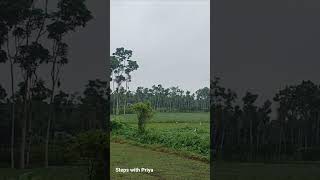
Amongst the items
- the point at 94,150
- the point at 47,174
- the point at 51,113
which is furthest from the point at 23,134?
the point at 94,150

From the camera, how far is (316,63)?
7.99 m

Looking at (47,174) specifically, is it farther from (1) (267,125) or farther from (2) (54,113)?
(1) (267,125)

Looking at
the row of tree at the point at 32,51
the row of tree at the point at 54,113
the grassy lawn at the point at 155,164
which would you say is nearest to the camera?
the grassy lawn at the point at 155,164

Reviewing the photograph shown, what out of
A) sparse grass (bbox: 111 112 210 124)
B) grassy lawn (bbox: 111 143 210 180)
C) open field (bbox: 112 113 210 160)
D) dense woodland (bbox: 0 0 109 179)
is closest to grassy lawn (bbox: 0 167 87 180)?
dense woodland (bbox: 0 0 109 179)

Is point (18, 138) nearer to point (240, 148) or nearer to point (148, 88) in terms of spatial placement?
point (148, 88)

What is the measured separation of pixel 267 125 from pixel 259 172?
0.74 metres

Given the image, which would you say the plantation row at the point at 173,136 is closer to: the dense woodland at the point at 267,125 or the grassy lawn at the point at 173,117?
the grassy lawn at the point at 173,117

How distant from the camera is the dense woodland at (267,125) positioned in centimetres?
784

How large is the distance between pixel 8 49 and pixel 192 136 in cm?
288

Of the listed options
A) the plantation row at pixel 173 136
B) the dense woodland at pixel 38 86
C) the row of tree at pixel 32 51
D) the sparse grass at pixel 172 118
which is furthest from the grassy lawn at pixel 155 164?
the row of tree at pixel 32 51

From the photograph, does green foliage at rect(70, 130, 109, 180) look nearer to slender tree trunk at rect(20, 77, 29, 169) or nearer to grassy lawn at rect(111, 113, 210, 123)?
grassy lawn at rect(111, 113, 210, 123)

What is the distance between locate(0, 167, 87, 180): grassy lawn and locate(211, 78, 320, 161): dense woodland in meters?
1.94

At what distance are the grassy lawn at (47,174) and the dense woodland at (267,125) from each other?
1.94 m

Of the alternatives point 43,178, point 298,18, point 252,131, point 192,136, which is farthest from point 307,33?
point 43,178
